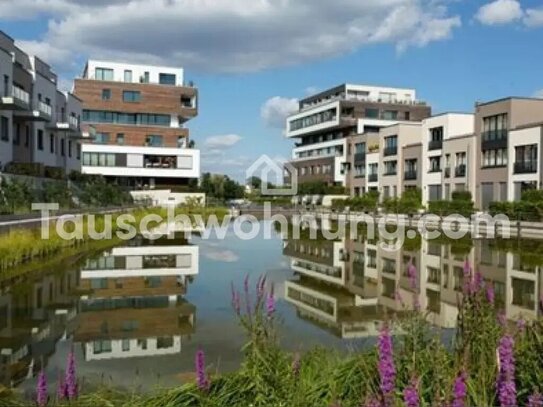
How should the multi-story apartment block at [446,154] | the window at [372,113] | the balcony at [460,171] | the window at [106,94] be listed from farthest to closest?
the window at [372,113]
the window at [106,94]
the balcony at [460,171]
the multi-story apartment block at [446,154]

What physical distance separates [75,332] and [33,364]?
183cm

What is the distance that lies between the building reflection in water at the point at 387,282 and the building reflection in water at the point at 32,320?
4.28m

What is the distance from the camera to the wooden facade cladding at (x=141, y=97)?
6606 cm

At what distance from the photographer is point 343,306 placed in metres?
12.2

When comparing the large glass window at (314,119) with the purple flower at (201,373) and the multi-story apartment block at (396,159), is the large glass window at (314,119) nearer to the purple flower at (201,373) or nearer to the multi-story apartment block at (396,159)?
the multi-story apartment block at (396,159)

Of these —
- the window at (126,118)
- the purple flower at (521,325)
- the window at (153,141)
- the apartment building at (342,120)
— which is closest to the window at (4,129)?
the purple flower at (521,325)

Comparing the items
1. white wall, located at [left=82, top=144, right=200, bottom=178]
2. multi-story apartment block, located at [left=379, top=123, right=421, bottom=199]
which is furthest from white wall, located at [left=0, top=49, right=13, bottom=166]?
multi-story apartment block, located at [left=379, top=123, right=421, bottom=199]

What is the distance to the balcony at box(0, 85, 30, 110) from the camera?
32.2 m

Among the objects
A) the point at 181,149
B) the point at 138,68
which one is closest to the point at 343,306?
the point at 181,149

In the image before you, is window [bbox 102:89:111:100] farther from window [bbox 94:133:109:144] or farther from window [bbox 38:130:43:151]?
window [bbox 38:130:43:151]

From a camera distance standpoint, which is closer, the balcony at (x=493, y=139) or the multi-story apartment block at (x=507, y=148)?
the multi-story apartment block at (x=507, y=148)

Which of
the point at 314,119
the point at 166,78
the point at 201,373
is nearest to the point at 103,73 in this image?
the point at 166,78

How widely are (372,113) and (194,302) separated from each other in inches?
2962

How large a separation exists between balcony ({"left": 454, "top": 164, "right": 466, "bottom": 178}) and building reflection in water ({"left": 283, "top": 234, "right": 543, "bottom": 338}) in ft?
83.5
